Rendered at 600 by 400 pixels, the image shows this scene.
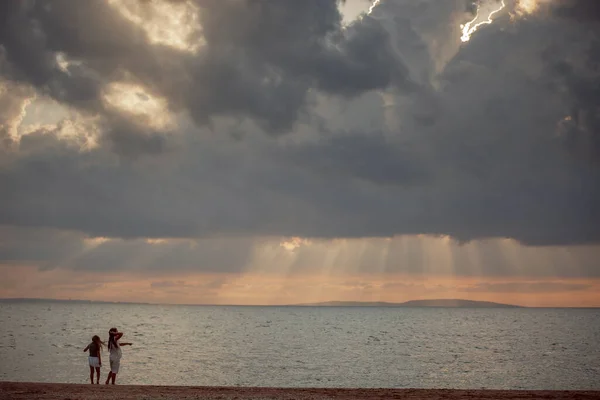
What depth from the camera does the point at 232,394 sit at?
3241 cm

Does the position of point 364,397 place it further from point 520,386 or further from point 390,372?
point 390,372

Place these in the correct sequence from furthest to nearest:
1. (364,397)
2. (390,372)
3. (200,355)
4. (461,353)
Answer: (461,353) → (200,355) → (390,372) → (364,397)

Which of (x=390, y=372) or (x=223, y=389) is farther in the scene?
(x=390, y=372)

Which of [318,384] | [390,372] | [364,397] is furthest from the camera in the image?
[390,372]

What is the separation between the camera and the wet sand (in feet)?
98.9

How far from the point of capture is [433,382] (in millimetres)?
48125

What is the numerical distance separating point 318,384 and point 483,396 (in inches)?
630

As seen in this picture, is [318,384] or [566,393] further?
[318,384]

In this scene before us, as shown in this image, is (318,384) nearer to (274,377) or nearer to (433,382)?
(274,377)

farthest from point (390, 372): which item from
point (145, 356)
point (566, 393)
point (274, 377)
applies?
point (145, 356)

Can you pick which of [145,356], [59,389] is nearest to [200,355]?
[145,356]

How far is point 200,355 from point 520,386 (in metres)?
36.4

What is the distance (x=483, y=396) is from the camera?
32.8 meters

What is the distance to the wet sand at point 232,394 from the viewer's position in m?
30.2
